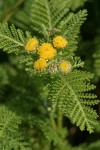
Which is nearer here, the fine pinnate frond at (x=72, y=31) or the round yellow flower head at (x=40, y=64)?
the round yellow flower head at (x=40, y=64)

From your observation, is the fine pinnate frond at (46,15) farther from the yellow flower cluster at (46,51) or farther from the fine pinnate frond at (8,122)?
the fine pinnate frond at (8,122)

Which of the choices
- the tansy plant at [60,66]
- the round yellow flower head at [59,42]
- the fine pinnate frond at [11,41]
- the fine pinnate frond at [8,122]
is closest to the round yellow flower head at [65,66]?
the tansy plant at [60,66]

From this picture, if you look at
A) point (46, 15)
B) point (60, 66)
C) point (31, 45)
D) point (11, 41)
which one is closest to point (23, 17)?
point (46, 15)

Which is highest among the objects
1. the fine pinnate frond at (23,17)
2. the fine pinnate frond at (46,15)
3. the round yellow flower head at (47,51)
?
the fine pinnate frond at (23,17)

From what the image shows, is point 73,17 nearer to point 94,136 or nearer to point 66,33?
point 66,33

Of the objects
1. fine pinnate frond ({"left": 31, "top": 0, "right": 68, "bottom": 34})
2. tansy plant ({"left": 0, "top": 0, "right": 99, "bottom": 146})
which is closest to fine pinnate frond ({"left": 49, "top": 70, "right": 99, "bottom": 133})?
tansy plant ({"left": 0, "top": 0, "right": 99, "bottom": 146})

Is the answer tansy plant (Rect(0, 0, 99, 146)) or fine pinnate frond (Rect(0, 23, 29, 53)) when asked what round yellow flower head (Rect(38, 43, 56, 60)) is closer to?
tansy plant (Rect(0, 0, 99, 146))

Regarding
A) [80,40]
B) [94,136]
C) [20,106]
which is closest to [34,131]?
[20,106]

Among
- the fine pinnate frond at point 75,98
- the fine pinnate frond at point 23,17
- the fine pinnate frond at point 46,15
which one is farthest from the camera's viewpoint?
the fine pinnate frond at point 23,17
